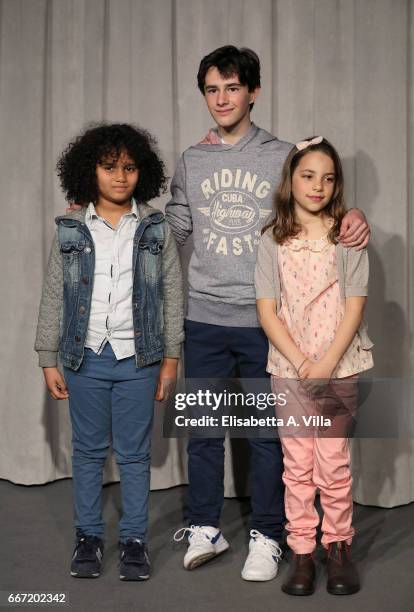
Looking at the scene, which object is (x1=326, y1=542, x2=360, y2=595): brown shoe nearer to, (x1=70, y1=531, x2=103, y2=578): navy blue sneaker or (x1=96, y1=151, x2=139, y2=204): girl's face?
(x1=70, y1=531, x2=103, y2=578): navy blue sneaker

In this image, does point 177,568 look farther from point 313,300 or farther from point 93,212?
point 93,212

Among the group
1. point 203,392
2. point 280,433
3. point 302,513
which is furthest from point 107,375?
point 302,513

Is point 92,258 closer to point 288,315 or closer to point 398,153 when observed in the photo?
point 288,315

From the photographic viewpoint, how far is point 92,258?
2221 millimetres

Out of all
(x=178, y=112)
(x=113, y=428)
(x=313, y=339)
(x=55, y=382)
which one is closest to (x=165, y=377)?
(x=113, y=428)

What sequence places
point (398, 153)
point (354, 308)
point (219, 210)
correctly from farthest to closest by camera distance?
point (398, 153)
point (219, 210)
point (354, 308)

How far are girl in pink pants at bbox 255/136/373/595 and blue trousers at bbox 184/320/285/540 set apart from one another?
107 mm

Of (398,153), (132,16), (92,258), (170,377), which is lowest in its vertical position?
(170,377)

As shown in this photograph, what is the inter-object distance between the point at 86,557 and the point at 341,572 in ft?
2.22

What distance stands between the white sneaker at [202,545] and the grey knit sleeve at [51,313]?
2.09 ft

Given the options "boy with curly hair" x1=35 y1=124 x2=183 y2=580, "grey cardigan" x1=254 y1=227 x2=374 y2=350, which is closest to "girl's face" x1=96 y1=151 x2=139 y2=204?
"boy with curly hair" x1=35 y1=124 x2=183 y2=580

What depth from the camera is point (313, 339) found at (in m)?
2.21

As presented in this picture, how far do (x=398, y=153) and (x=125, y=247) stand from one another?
46.7 inches

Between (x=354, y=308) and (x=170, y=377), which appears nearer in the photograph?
(x=354, y=308)
